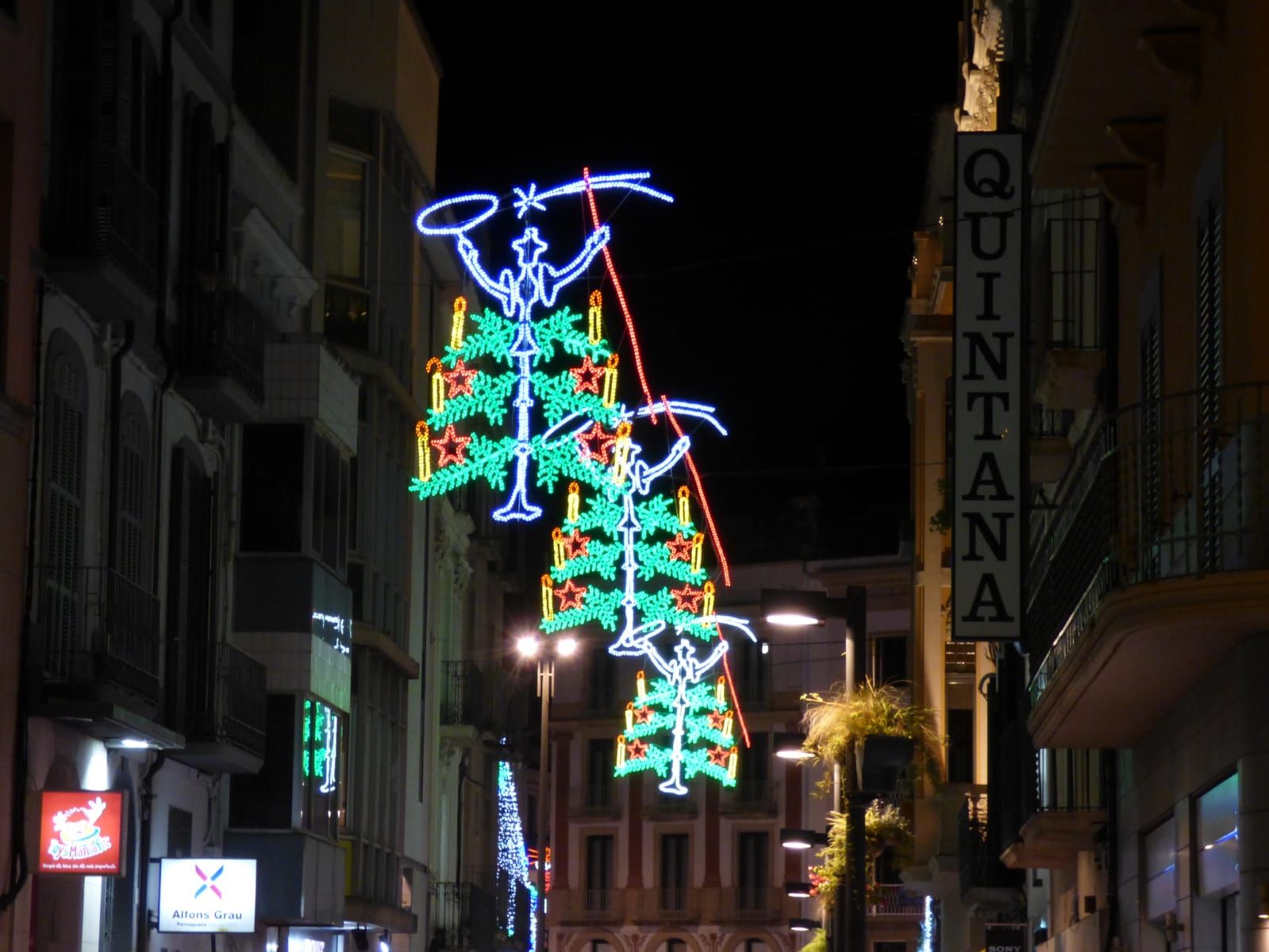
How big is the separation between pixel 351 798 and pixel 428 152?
477 inches

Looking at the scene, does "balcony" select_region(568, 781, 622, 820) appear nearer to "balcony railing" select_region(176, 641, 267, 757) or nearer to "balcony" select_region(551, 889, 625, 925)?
"balcony" select_region(551, 889, 625, 925)

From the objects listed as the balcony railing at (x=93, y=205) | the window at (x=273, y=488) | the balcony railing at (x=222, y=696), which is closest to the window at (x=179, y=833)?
the balcony railing at (x=222, y=696)

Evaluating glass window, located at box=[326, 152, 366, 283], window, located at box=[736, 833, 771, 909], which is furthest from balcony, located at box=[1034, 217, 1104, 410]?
window, located at box=[736, 833, 771, 909]

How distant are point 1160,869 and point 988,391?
3557 mm

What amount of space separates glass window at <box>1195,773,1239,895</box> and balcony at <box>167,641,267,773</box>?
12183 millimetres

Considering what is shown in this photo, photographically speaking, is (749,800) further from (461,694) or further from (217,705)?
(217,705)

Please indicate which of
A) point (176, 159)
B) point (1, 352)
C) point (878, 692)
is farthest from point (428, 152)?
point (1, 352)

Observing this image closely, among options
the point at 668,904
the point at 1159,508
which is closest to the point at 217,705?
the point at 1159,508

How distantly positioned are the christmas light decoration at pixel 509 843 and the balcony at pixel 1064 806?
96.2ft

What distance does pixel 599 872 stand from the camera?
74.5 meters

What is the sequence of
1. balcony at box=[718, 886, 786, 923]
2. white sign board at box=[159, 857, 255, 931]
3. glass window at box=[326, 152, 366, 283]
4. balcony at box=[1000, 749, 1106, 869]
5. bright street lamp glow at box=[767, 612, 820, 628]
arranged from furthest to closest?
balcony at box=[718, 886, 786, 923], glass window at box=[326, 152, 366, 283], white sign board at box=[159, 857, 255, 931], bright street lamp glow at box=[767, 612, 820, 628], balcony at box=[1000, 749, 1106, 869]

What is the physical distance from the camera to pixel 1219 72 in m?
14.5

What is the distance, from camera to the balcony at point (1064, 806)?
21.1m

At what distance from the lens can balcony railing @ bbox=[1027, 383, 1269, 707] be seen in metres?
12.5
